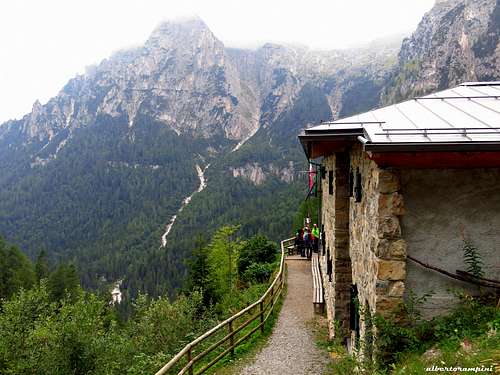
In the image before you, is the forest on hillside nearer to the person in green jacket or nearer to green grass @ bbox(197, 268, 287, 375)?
green grass @ bbox(197, 268, 287, 375)

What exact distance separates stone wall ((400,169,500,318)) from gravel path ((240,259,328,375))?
5859 millimetres

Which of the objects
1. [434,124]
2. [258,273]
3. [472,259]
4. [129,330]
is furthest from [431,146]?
[129,330]

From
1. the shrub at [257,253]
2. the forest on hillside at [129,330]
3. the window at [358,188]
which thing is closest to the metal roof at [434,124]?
the window at [358,188]

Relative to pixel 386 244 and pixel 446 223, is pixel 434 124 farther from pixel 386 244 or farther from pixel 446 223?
pixel 386 244

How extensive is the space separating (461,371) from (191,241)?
134102mm

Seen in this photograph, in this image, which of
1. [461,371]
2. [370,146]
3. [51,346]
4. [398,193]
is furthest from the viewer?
[51,346]

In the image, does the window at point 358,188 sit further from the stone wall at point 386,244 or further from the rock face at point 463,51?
the rock face at point 463,51

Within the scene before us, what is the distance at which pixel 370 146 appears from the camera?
17.8ft

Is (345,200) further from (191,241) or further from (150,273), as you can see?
(191,241)

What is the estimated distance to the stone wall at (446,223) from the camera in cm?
585

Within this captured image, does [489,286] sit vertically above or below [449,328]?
above

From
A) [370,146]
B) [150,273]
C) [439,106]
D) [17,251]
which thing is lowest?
[150,273]

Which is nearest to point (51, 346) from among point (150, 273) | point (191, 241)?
point (150, 273)

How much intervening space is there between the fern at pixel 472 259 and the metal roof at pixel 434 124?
62.6 inches
